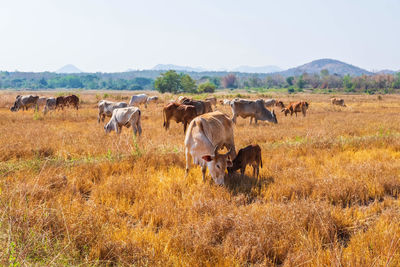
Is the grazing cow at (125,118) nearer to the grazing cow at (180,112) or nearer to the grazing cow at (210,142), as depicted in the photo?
the grazing cow at (180,112)

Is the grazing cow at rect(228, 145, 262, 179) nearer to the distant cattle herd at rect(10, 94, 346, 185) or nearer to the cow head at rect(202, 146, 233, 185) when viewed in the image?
the distant cattle herd at rect(10, 94, 346, 185)

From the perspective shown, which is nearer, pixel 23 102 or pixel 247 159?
pixel 247 159

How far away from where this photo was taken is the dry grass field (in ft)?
11.4

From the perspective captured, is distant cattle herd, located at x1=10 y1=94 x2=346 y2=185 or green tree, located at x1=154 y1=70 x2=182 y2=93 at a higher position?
green tree, located at x1=154 y1=70 x2=182 y2=93

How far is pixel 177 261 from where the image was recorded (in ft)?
11.2

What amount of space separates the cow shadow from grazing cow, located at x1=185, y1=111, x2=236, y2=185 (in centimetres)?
36

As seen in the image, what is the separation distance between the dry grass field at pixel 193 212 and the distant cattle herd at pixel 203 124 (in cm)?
51

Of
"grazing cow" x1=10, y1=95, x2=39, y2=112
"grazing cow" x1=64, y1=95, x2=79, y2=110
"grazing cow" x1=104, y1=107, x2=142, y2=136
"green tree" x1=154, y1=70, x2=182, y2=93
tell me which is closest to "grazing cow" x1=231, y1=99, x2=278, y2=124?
"grazing cow" x1=104, y1=107, x2=142, y2=136

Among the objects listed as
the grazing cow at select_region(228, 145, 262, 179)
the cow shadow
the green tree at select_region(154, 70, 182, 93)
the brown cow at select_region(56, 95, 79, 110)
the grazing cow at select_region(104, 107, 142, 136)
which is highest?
the green tree at select_region(154, 70, 182, 93)

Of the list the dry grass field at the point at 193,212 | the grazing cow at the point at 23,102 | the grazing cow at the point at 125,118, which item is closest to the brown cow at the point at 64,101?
the grazing cow at the point at 23,102

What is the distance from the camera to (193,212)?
477 cm

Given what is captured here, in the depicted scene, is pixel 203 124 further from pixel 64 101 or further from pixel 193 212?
pixel 64 101

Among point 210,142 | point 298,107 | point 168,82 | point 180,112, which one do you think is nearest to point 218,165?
point 210,142

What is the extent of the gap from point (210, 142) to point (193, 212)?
2.04m
